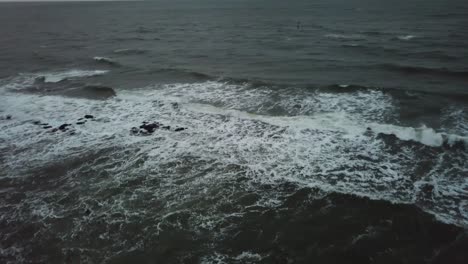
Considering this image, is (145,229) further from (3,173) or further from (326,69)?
(326,69)

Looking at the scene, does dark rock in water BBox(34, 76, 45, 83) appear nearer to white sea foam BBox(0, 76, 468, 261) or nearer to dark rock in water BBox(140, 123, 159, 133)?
white sea foam BBox(0, 76, 468, 261)

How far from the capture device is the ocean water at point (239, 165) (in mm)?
10234

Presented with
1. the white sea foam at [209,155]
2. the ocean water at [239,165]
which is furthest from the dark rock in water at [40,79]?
the white sea foam at [209,155]

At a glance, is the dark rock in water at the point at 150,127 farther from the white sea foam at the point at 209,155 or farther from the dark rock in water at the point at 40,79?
the dark rock in water at the point at 40,79

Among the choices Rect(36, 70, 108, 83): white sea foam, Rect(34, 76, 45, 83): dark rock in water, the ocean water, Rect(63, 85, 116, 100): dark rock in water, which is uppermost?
Rect(36, 70, 108, 83): white sea foam

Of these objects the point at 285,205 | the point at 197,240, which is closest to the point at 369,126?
the point at 285,205

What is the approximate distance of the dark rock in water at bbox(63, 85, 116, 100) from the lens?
24.9 m

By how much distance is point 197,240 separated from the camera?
1043 cm

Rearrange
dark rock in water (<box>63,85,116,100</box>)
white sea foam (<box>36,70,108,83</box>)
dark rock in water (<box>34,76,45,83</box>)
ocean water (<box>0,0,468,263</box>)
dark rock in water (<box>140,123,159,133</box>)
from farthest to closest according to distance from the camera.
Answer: white sea foam (<box>36,70,108,83</box>)
dark rock in water (<box>34,76,45,83</box>)
dark rock in water (<box>63,85,116,100</box>)
dark rock in water (<box>140,123,159,133</box>)
ocean water (<box>0,0,468,263</box>)

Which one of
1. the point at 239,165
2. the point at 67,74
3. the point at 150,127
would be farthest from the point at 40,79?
the point at 239,165

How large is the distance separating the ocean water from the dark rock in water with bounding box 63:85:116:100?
20 centimetres

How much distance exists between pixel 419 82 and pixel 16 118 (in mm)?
30172

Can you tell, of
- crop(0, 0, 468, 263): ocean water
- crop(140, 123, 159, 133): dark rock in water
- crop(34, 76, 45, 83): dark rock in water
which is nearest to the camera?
crop(0, 0, 468, 263): ocean water

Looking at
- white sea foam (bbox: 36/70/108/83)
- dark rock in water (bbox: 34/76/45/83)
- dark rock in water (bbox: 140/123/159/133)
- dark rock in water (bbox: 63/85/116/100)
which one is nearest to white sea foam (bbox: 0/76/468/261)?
dark rock in water (bbox: 140/123/159/133)
